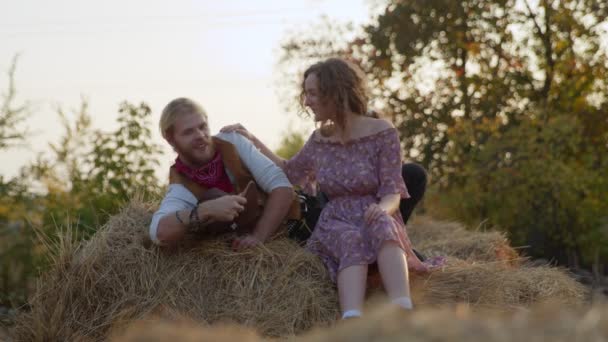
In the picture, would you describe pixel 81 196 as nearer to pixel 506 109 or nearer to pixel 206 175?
pixel 206 175

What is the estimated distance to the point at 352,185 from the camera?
450 centimetres

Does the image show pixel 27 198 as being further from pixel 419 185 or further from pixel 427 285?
pixel 427 285

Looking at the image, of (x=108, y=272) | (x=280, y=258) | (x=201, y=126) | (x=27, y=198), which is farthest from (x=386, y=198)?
(x=27, y=198)

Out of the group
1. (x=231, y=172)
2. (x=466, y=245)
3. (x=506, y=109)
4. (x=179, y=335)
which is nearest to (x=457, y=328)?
(x=179, y=335)

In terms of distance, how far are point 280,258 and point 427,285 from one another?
0.73 meters

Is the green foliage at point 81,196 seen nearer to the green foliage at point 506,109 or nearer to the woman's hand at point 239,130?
the woman's hand at point 239,130

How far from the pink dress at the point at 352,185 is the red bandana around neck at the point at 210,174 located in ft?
1.68

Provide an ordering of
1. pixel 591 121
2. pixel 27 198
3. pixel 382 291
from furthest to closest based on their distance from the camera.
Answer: pixel 591 121
pixel 27 198
pixel 382 291

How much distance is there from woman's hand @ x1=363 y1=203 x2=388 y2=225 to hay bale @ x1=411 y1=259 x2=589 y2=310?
43 cm

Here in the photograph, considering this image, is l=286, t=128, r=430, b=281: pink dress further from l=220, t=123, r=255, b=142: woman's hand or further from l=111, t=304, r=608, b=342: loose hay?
l=111, t=304, r=608, b=342: loose hay

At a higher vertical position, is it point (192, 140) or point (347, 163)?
point (192, 140)

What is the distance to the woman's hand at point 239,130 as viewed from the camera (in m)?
4.68

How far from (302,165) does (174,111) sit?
855mm

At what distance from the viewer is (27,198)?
727 cm
